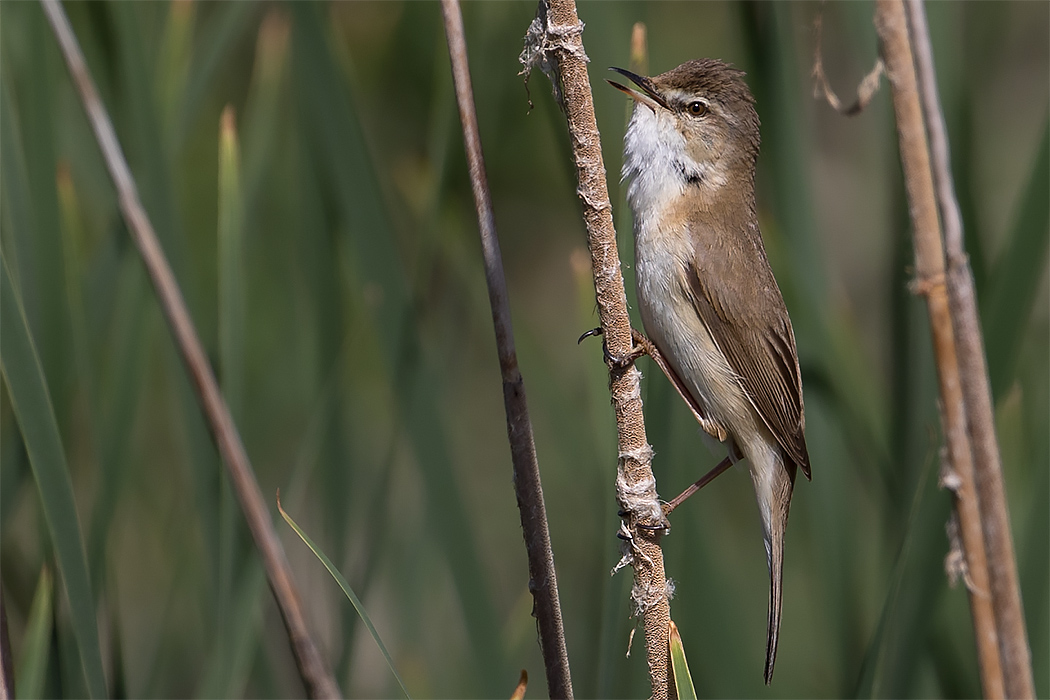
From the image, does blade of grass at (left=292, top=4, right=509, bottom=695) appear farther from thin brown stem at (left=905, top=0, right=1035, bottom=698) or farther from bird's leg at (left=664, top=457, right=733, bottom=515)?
thin brown stem at (left=905, top=0, right=1035, bottom=698)

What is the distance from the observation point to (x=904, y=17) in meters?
1.15

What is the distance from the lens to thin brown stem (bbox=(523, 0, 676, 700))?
1.35m

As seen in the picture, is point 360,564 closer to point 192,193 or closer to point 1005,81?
point 192,193

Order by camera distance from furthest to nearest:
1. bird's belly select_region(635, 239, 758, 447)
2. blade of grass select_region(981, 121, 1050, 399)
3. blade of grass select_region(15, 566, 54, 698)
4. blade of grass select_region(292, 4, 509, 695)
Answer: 1. bird's belly select_region(635, 239, 758, 447)
2. blade of grass select_region(292, 4, 509, 695)
3. blade of grass select_region(981, 121, 1050, 399)
4. blade of grass select_region(15, 566, 54, 698)

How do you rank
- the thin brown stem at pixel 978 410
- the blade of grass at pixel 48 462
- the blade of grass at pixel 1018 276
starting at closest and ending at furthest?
the thin brown stem at pixel 978 410 → the blade of grass at pixel 48 462 → the blade of grass at pixel 1018 276

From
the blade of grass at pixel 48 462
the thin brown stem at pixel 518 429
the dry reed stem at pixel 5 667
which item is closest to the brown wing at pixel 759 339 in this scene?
the thin brown stem at pixel 518 429

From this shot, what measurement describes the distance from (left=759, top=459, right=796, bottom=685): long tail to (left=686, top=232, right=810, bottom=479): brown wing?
6 centimetres

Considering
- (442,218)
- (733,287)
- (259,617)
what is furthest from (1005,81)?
(259,617)

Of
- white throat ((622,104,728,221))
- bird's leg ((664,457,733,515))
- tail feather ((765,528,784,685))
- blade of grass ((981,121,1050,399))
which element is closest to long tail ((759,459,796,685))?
tail feather ((765,528,784,685))

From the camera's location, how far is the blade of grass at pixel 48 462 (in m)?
1.43

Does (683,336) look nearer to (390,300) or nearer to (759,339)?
(759,339)

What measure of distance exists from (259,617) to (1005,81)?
170 inches

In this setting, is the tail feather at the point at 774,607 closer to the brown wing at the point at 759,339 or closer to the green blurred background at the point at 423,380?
the green blurred background at the point at 423,380

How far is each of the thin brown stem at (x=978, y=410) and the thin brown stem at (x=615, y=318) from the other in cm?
45
